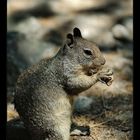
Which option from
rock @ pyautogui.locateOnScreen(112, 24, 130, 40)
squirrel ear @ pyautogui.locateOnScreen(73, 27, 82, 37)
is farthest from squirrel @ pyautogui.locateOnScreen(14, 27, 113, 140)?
rock @ pyautogui.locateOnScreen(112, 24, 130, 40)

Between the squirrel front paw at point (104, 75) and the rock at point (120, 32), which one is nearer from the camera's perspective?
the squirrel front paw at point (104, 75)

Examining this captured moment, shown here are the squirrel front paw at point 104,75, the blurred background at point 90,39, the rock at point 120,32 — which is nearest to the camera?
the squirrel front paw at point 104,75

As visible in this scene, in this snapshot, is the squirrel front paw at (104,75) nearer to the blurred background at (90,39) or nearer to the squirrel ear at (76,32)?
the squirrel ear at (76,32)

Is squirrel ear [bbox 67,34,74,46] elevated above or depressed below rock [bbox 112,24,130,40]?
below

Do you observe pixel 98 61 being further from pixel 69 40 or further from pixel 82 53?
pixel 69 40

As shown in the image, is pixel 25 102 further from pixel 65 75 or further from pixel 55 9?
pixel 55 9

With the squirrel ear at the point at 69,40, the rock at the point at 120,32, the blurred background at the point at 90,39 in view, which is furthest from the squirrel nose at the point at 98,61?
the rock at the point at 120,32

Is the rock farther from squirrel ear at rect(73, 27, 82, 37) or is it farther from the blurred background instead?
squirrel ear at rect(73, 27, 82, 37)
